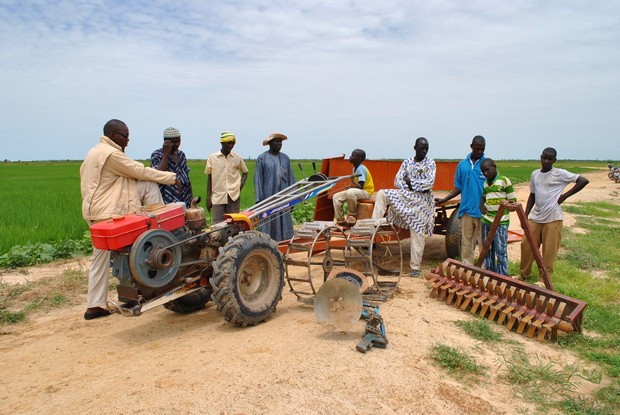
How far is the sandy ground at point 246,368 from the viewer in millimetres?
3074

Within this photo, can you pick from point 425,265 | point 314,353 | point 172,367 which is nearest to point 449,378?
point 314,353

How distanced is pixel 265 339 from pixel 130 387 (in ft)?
3.78

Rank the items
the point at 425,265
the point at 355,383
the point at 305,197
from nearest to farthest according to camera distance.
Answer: the point at 355,383 < the point at 305,197 < the point at 425,265

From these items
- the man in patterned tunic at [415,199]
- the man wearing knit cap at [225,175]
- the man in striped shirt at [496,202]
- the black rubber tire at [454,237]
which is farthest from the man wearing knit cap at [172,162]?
the black rubber tire at [454,237]

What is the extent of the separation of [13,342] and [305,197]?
134 inches

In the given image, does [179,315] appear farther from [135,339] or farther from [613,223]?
[613,223]

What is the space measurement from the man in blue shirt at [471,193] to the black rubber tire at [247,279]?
2.73 m

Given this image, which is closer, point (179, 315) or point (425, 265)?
point (179, 315)

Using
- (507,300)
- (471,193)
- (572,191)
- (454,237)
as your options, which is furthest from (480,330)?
(572,191)

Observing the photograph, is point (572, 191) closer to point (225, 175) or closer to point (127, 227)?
point (225, 175)

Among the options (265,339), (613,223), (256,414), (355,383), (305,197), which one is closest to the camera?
(256,414)

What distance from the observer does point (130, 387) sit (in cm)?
329

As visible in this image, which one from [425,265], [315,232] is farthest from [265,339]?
[425,265]

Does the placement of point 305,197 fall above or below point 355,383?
above
